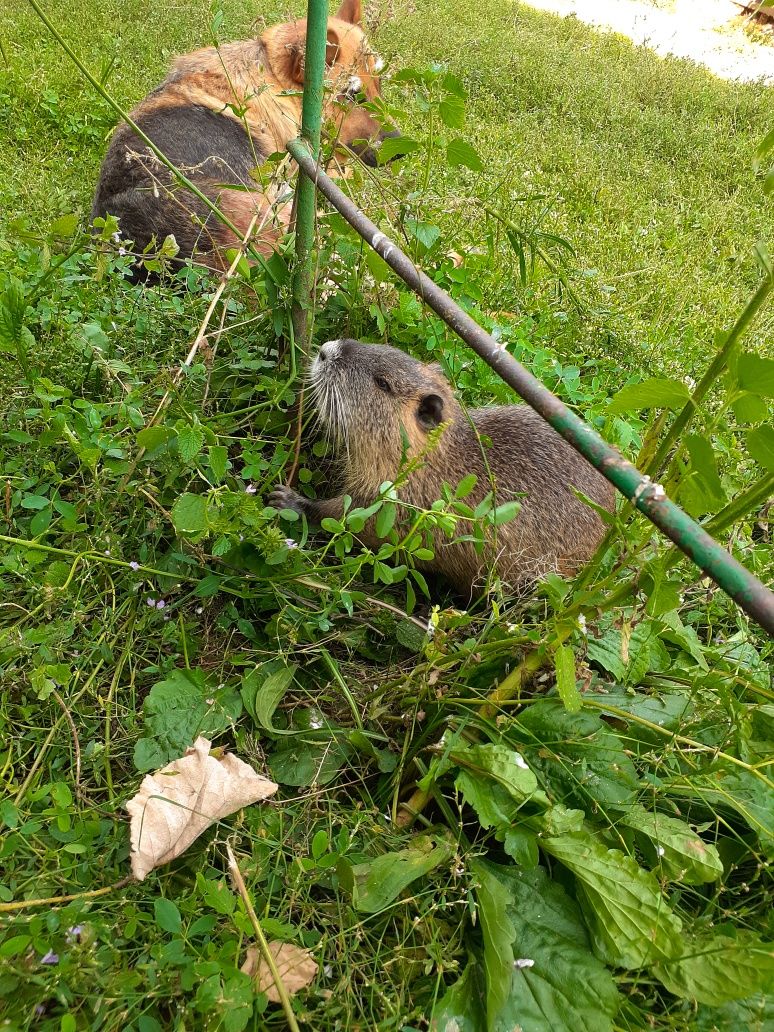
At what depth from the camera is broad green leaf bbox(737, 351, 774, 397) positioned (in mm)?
1181

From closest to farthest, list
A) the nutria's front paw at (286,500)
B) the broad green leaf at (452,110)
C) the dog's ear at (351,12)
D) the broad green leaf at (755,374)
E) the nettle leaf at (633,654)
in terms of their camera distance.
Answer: the broad green leaf at (755,374), the nettle leaf at (633,654), the broad green leaf at (452,110), the nutria's front paw at (286,500), the dog's ear at (351,12)

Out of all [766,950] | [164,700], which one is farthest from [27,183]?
[766,950]

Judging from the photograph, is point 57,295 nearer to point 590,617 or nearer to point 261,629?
point 261,629

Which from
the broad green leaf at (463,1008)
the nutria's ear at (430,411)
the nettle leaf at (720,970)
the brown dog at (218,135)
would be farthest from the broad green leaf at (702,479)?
the brown dog at (218,135)

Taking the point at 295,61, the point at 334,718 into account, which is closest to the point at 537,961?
the point at 334,718

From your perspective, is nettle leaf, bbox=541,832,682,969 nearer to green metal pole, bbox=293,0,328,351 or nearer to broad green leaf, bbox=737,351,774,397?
broad green leaf, bbox=737,351,774,397

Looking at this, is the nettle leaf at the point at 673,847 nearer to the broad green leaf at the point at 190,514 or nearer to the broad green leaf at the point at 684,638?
the broad green leaf at the point at 684,638

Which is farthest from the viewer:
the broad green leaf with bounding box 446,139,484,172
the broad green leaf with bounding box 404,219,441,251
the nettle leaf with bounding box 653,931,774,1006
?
the broad green leaf with bounding box 404,219,441,251

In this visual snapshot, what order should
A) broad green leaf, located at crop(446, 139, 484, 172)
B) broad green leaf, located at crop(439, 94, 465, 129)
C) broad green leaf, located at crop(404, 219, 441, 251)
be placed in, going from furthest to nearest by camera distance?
broad green leaf, located at crop(404, 219, 441, 251)
broad green leaf, located at crop(446, 139, 484, 172)
broad green leaf, located at crop(439, 94, 465, 129)

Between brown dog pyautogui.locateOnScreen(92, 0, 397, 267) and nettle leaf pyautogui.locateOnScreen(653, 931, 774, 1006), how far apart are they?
2393 mm

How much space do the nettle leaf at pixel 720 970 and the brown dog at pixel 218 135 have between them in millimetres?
2393

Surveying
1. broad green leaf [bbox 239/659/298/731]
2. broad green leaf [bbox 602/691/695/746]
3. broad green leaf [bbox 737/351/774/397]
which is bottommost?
broad green leaf [bbox 239/659/298/731]

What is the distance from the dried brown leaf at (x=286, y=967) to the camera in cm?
152

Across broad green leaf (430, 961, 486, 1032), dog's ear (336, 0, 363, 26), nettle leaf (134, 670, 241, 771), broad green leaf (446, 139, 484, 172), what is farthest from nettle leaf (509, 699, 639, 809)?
dog's ear (336, 0, 363, 26)
